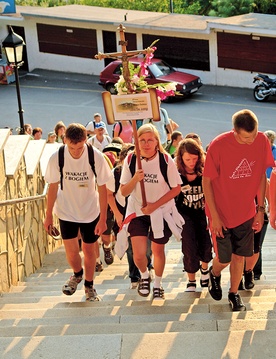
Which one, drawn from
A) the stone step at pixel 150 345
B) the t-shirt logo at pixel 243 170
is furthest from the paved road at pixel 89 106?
the stone step at pixel 150 345

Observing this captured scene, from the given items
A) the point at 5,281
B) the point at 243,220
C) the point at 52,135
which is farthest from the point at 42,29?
the point at 243,220

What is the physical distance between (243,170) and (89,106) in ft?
57.5

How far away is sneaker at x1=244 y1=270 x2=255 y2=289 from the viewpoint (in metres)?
7.66

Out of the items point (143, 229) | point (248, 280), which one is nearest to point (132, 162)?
point (143, 229)

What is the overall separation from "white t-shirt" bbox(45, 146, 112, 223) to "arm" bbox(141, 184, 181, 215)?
18.0 inches

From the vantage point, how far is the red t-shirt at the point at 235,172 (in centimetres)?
621

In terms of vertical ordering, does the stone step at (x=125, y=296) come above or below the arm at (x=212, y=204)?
below

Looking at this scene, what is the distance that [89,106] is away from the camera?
2348cm

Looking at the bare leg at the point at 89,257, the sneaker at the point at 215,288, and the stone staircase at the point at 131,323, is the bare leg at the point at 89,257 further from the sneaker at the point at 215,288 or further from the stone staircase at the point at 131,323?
the sneaker at the point at 215,288

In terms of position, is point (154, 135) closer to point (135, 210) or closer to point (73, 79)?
point (135, 210)

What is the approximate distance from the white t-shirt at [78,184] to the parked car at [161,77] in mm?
16226

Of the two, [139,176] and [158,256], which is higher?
[139,176]

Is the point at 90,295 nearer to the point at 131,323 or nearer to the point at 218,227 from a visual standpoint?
the point at 131,323

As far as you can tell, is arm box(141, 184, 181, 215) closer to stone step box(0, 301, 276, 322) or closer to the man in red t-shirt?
the man in red t-shirt
